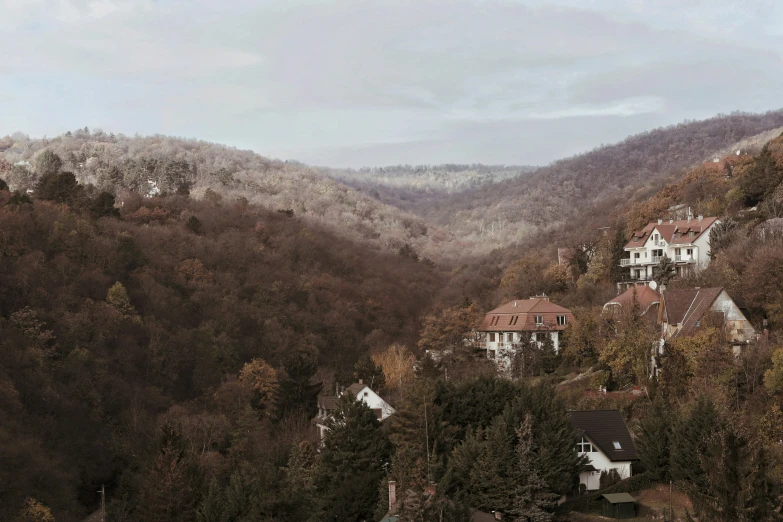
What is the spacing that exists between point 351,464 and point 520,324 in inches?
824

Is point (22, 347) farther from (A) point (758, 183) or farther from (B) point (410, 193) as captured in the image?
(B) point (410, 193)

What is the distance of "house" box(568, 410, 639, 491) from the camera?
36.9 meters

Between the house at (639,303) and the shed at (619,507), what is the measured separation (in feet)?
43.4

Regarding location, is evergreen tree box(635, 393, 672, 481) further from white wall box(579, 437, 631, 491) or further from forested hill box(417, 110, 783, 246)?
forested hill box(417, 110, 783, 246)

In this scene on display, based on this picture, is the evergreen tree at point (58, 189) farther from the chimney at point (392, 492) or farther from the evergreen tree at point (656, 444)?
the evergreen tree at point (656, 444)

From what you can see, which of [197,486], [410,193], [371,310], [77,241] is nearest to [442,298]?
[371,310]

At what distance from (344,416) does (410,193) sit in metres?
158

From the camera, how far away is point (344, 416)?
36.2 meters

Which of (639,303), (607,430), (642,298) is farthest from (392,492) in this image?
(642,298)

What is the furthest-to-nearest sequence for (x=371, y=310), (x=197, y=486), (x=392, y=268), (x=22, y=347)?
(x=392, y=268) < (x=371, y=310) < (x=22, y=347) < (x=197, y=486)

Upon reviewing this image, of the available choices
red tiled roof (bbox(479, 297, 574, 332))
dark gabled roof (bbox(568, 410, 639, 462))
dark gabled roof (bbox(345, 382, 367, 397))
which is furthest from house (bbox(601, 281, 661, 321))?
dark gabled roof (bbox(345, 382, 367, 397))

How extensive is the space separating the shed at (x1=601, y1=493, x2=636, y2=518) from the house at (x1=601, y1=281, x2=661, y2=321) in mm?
13226

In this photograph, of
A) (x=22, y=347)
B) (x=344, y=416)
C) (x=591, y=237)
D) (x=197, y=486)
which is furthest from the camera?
(x=591, y=237)

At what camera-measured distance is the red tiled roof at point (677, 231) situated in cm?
5528
